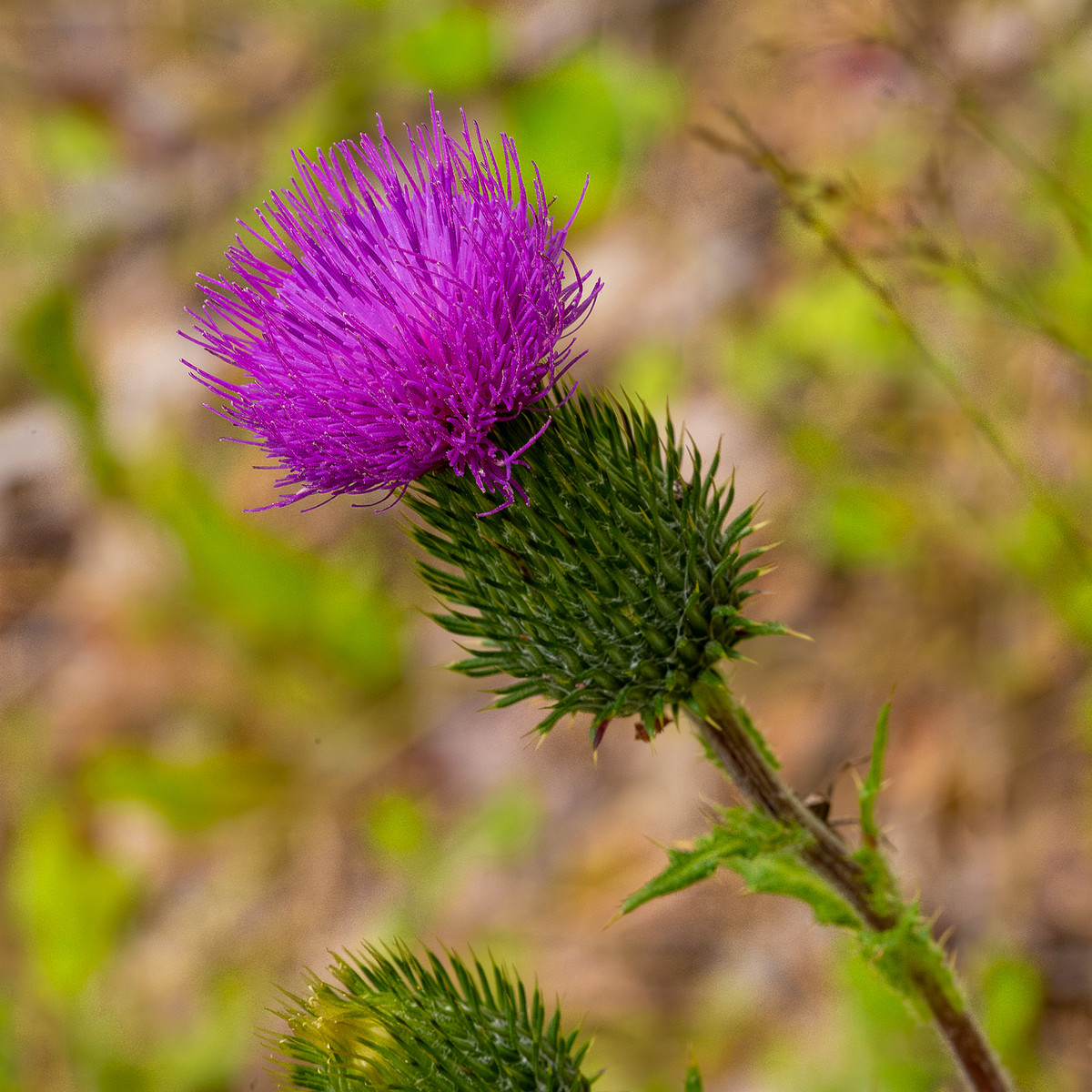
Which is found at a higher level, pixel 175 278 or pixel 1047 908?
pixel 175 278

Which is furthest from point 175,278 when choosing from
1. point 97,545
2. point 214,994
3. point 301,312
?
point 301,312

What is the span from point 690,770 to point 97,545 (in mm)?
4513

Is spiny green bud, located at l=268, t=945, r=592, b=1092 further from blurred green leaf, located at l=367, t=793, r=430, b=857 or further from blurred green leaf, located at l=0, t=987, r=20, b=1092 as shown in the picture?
blurred green leaf, located at l=0, t=987, r=20, b=1092

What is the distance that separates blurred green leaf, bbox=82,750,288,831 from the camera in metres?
5.24

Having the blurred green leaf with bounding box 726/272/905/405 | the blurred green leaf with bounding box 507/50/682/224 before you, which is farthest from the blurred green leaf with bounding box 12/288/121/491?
the blurred green leaf with bounding box 726/272/905/405

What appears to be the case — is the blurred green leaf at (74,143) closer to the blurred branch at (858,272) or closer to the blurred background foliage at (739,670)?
the blurred background foliage at (739,670)

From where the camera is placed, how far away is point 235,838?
5.69 meters

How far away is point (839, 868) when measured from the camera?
2389 millimetres

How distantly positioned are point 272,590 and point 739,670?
2.35m

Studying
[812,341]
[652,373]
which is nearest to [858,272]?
Result: [812,341]

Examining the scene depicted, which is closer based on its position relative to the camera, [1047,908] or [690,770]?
[1047,908]

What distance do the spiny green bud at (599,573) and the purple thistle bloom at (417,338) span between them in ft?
0.25

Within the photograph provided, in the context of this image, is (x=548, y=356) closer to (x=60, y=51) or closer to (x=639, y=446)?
(x=639, y=446)

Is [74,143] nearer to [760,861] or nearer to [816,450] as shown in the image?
[816,450]
